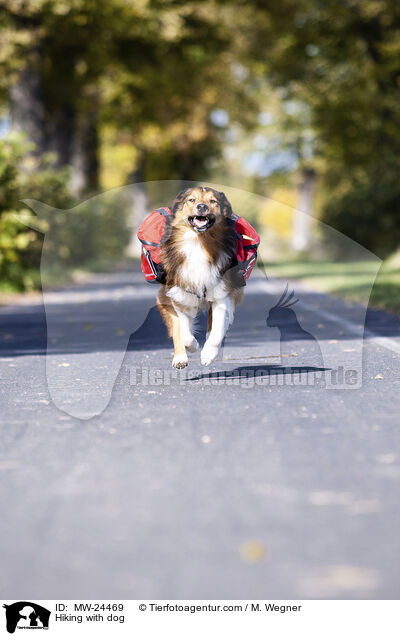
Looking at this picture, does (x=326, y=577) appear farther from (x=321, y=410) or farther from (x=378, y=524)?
(x=321, y=410)

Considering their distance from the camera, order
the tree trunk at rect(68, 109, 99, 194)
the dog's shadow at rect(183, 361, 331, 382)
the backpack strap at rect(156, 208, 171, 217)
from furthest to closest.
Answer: the tree trunk at rect(68, 109, 99, 194)
the dog's shadow at rect(183, 361, 331, 382)
the backpack strap at rect(156, 208, 171, 217)

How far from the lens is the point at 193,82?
1474 inches

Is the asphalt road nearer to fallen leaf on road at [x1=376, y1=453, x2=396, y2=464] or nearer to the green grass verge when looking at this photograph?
fallen leaf on road at [x1=376, y1=453, x2=396, y2=464]

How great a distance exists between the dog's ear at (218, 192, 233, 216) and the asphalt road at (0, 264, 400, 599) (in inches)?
53.4

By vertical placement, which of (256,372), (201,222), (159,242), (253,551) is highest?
(159,242)

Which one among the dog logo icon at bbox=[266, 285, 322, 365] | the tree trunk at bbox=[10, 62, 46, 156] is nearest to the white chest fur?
the dog logo icon at bbox=[266, 285, 322, 365]

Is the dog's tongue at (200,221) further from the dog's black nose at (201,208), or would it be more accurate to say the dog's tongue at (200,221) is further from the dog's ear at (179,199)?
the dog's ear at (179,199)

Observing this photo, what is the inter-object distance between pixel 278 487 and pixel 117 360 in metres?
5.38

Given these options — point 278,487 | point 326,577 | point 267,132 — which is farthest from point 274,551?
point 267,132

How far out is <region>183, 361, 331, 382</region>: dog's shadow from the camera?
8.83 metres

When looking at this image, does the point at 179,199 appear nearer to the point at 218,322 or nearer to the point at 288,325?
the point at 218,322

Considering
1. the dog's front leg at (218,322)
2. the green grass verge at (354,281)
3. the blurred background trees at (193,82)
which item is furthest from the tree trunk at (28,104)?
the dog's front leg at (218,322)
